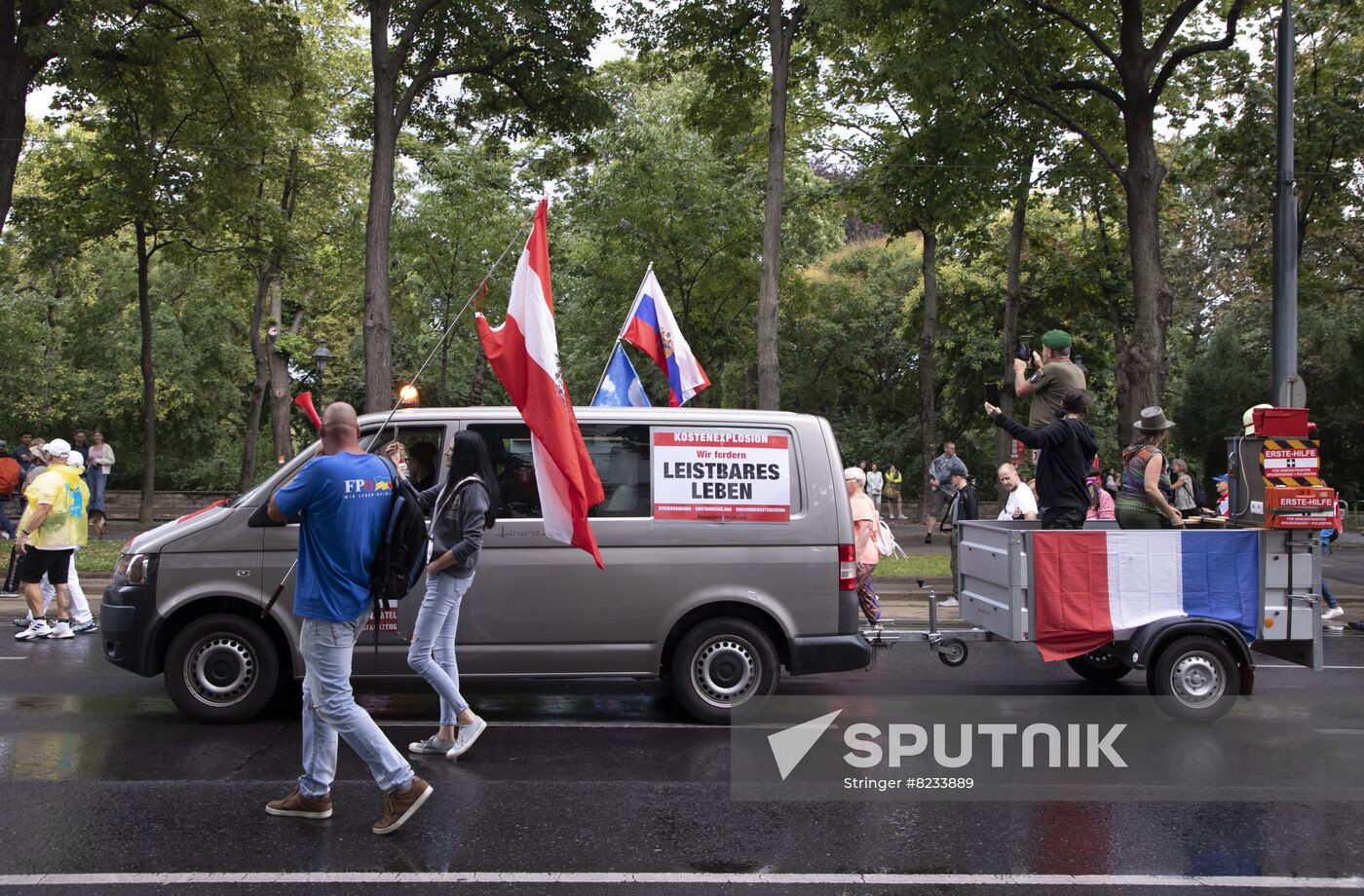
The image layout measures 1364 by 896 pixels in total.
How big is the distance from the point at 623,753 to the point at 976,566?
9.87 ft

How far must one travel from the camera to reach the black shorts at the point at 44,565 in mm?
10734

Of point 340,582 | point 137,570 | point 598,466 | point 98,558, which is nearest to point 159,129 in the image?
point 98,558

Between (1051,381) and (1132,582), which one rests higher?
(1051,381)

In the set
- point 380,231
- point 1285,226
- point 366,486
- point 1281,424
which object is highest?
point 380,231

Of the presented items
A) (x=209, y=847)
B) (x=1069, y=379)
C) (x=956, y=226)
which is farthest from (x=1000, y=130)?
(x=209, y=847)

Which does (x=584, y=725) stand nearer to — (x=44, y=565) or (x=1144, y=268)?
(x=44, y=565)

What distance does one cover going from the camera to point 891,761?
21.8 feet

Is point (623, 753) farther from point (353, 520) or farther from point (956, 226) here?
point (956, 226)

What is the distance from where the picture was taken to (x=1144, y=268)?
56.0ft

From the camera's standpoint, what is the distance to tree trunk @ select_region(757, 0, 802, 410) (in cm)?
1599

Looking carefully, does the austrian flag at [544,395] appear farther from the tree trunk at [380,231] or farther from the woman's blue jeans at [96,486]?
the woman's blue jeans at [96,486]

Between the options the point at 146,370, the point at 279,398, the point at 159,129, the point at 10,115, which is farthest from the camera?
the point at 279,398

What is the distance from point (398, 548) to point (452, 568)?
114cm

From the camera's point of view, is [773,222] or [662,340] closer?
[662,340]
